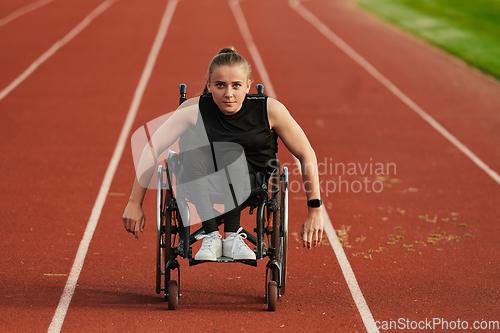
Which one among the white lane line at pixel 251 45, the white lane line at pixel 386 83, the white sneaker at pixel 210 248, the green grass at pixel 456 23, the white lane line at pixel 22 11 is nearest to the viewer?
the white sneaker at pixel 210 248

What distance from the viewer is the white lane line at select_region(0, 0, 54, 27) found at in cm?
1698

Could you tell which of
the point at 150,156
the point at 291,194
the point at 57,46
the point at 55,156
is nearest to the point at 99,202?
the point at 55,156

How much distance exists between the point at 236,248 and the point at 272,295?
1.34ft

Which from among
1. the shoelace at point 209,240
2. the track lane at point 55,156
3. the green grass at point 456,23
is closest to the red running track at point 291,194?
the track lane at point 55,156

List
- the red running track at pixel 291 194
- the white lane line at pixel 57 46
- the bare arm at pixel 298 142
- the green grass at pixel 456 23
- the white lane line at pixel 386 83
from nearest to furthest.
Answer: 1. the bare arm at pixel 298 142
2. the red running track at pixel 291 194
3. the white lane line at pixel 386 83
4. the white lane line at pixel 57 46
5. the green grass at pixel 456 23

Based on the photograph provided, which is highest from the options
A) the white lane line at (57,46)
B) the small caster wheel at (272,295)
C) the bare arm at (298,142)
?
the white lane line at (57,46)

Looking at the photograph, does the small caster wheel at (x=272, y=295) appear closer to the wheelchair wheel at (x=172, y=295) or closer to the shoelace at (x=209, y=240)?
the shoelace at (x=209, y=240)

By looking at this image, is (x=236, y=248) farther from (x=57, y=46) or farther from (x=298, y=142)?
(x=57, y=46)

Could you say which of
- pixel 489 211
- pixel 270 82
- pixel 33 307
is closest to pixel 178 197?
pixel 33 307

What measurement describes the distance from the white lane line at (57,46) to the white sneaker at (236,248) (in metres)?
7.95

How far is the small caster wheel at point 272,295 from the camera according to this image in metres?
3.40

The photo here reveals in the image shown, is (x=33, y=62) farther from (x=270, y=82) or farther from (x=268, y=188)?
(x=268, y=188)

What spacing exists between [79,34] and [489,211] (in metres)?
12.7

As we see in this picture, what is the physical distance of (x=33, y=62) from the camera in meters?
12.6
